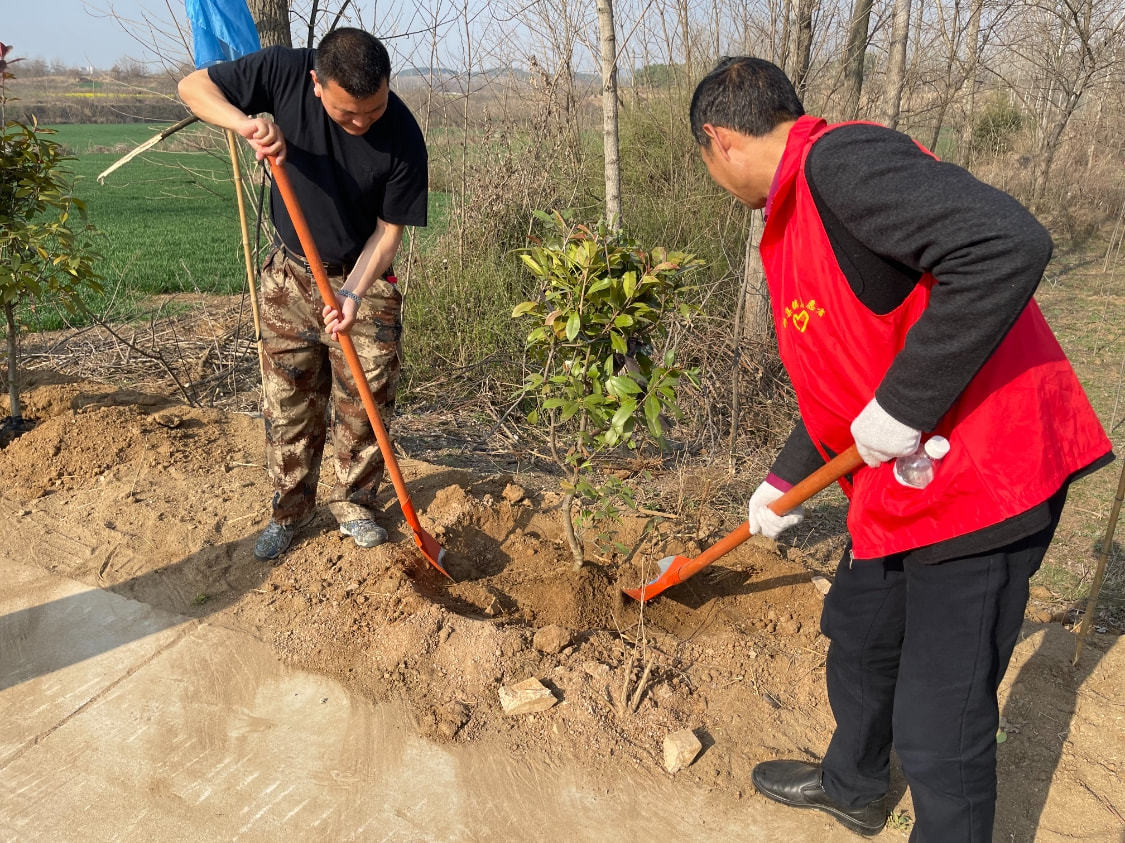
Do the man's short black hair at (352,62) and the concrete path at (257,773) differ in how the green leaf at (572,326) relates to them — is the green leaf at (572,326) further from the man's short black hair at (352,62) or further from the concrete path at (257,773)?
the concrete path at (257,773)

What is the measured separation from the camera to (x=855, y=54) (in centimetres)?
615

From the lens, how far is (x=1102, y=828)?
2.35 metres

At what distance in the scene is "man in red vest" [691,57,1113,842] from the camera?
1.49 m

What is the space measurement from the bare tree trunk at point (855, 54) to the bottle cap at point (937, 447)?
17.0 ft

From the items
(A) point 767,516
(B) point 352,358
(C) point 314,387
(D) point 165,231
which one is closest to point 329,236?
(B) point 352,358

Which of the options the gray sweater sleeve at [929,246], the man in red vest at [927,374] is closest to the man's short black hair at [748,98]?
the man in red vest at [927,374]

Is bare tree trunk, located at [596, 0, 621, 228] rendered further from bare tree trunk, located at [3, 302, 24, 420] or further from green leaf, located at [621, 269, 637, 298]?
bare tree trunk, located at [3, 302, 24, 420]

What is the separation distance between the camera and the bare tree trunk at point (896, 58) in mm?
5293

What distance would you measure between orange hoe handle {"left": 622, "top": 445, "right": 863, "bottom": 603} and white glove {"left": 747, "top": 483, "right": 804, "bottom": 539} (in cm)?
3

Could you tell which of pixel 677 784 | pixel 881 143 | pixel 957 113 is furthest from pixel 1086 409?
pixel 957 113

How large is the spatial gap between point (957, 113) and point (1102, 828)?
11.9 meters

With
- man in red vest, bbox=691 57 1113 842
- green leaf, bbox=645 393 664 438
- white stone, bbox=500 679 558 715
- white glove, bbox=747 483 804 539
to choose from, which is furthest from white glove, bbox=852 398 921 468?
white stone, bbox=500 679 558 715

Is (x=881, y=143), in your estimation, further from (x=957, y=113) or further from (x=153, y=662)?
(x=957, y=113)

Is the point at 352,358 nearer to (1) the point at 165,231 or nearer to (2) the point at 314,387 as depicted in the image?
(2) the point at 314,387
